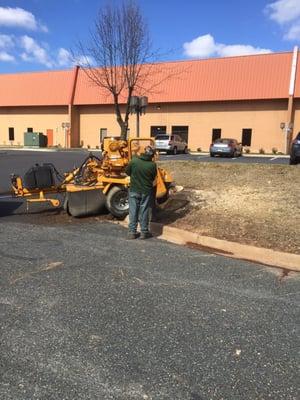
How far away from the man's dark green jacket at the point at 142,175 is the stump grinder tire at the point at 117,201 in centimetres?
177

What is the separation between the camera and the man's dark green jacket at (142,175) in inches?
333

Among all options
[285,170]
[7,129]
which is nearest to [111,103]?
[7,129]

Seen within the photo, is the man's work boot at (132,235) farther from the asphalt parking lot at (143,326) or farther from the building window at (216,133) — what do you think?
the building window at (216,133)

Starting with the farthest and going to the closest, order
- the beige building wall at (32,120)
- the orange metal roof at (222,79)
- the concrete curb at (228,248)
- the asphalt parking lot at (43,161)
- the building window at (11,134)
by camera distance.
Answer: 1. the building window at (11,134)
2. the beige building wall at (32,120)
3. the orange metal roof at (222,79)
4. the asphalt parking lot at (43,161)
5. the concrete curb at (228,248)

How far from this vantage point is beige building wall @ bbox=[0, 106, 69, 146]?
5188cm

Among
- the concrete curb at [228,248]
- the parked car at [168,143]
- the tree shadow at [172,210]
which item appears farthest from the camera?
the parked car at [168,143]

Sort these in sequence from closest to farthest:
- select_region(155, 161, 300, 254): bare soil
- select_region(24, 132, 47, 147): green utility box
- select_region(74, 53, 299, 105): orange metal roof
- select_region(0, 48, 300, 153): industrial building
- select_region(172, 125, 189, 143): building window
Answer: select_region(155, 161, 300, 254): bare soil, select_region(74, 53, 299, 105): orange metal roof, select_region(0, 48, 300, 153): industrial building, select_region(172, 125, 189, 143): building window, select_region(24, 132, 47, 147): green utility box

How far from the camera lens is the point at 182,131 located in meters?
44.9

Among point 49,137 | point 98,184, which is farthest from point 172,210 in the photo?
point 49,137

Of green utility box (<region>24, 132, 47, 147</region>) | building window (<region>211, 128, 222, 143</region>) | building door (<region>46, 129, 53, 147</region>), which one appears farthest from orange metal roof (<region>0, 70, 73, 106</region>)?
building window (<region>211, 128, 222, 143</region>)

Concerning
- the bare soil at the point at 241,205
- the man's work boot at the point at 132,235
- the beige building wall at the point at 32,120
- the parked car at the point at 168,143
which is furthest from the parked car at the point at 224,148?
the man's work boot at the point at 132,235

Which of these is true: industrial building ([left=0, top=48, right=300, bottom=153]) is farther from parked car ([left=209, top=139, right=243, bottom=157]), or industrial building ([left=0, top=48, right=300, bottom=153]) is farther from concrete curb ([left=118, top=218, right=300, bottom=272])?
concrete curb ([left=118, top=218, right=300, bottom=272])

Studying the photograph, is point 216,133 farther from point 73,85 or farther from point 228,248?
point 228,248

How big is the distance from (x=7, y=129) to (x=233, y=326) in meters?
55.7
